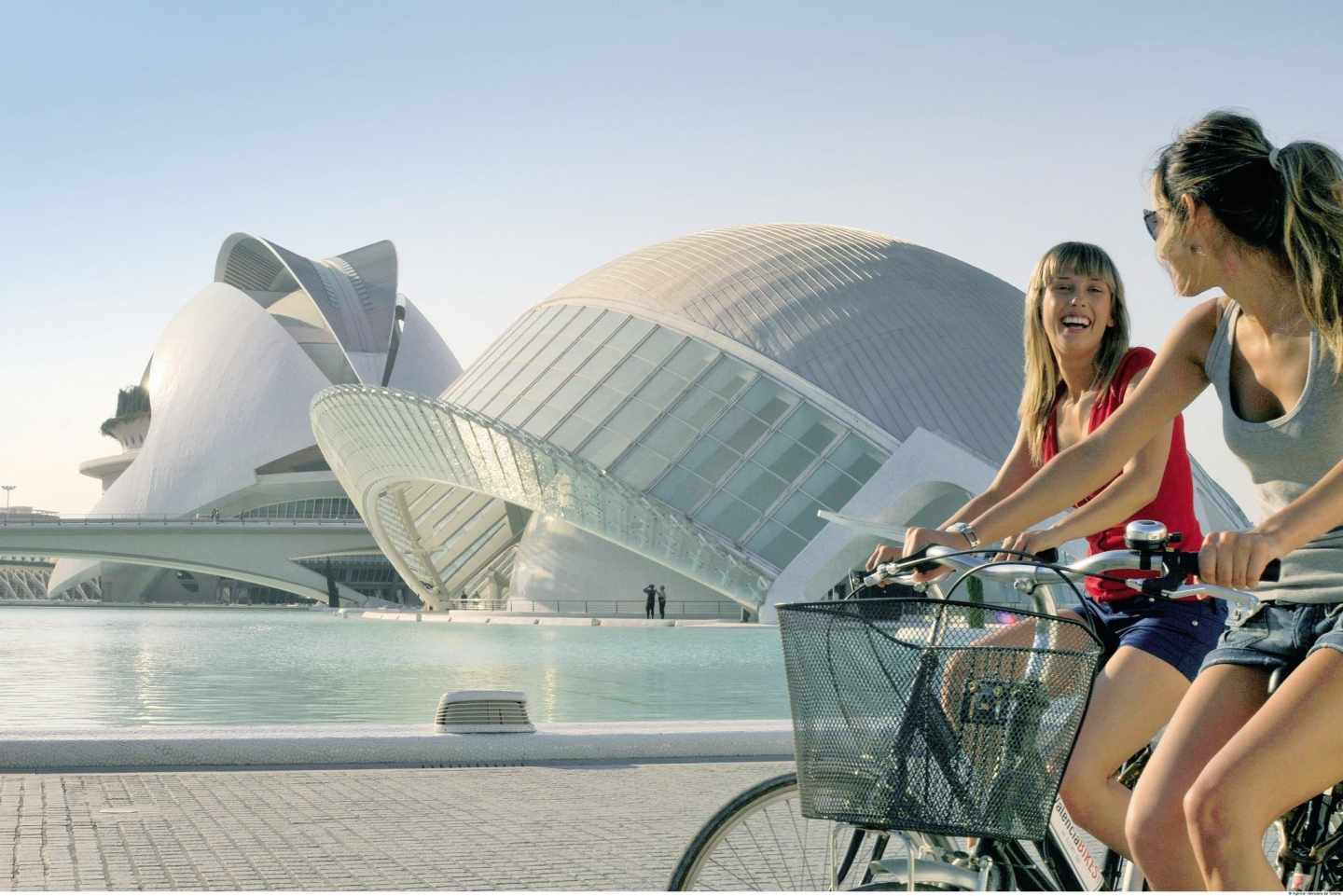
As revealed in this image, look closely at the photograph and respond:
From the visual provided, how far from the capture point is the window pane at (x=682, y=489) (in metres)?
29.5

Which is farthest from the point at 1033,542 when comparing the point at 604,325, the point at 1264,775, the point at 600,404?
the point at 604,325

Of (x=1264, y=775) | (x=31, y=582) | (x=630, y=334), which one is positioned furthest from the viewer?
(x=31, y=582)

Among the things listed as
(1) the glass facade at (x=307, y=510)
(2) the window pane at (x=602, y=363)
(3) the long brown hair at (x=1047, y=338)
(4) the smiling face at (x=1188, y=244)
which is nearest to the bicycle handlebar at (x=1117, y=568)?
(4) the smiling face at (x=1188, y=244)

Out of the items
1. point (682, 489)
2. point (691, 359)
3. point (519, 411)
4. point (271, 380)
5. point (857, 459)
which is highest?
point (271, 380)

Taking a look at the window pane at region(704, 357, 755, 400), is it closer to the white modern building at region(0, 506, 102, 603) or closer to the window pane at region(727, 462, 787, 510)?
the window pane at region(727, 462, 787, 510)

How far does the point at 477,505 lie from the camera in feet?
125

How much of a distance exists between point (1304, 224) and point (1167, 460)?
97 centimetres

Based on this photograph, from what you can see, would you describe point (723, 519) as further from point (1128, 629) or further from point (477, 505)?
point (1128, 629)

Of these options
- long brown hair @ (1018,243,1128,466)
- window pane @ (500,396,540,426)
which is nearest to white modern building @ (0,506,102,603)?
window pane @ (500,396,540,426)

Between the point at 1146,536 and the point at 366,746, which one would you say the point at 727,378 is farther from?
the point at 1146,536

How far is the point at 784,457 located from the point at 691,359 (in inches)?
120

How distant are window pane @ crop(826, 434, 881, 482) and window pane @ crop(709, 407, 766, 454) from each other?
1.49m

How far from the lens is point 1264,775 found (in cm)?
216

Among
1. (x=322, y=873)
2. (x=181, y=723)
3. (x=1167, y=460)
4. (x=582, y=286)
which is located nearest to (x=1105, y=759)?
(x=1167, y=460)
